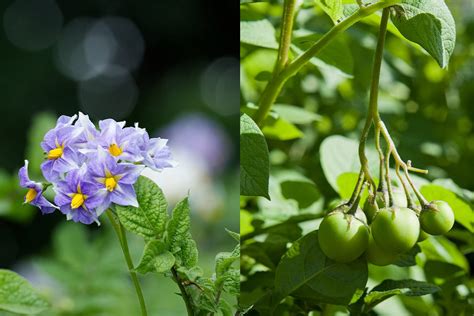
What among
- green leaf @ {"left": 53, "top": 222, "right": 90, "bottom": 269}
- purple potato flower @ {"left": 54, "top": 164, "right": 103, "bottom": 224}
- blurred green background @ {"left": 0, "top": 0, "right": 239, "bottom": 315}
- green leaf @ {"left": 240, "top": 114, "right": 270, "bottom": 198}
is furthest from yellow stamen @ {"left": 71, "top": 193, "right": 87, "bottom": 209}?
blurred green background @ {"left": 0, "top": 0, "right": 239, "bottom": 315}

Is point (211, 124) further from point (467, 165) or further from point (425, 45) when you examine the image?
point (425, 45)

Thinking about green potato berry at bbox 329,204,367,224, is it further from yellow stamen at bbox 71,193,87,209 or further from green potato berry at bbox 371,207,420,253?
yellow stamen at bbox 71,193,87,209

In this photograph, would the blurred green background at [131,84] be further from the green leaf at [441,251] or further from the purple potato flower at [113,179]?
the purple potato flower at [113,179]

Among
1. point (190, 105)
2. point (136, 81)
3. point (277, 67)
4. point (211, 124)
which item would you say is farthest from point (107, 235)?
point (136, 81)

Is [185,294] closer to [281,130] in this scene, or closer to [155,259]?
[155,259]

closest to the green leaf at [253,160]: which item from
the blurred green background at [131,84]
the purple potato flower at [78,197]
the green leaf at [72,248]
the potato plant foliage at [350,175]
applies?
the potato plant foliage at [350,175]
